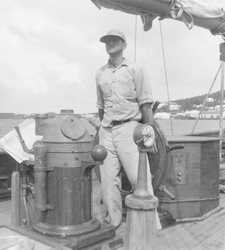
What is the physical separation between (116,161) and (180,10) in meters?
1.53

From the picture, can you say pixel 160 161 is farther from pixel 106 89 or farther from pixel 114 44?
pixel 114 44

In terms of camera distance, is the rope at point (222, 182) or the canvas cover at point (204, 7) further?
the rope at point (222, 182)

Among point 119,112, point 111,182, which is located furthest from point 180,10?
point 111,182

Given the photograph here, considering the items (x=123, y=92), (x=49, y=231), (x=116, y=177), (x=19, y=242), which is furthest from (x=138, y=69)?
(x=19, y=242)

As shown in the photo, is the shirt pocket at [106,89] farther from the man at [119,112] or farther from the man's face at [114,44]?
the man's face at [114,44]

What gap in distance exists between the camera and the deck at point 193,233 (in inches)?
116

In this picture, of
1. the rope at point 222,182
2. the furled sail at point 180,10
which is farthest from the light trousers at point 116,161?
the rope at point 222,182

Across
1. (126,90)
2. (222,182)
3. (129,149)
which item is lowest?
(222,182)

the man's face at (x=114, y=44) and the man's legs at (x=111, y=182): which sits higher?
the man's face at (x=114, y=44)

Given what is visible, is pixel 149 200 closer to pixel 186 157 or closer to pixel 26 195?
pixel 26 195

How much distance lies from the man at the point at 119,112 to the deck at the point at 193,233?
44cm

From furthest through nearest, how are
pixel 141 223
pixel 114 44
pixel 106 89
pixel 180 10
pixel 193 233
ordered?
pixel 180 10
pixel 193 233
pixel 106 89
pixel 114 44
pixel 141 223

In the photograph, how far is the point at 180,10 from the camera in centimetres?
340

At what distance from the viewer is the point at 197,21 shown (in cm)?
384
